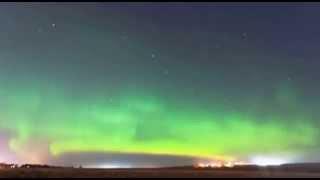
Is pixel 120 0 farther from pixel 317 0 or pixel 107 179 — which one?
pixel 107 179

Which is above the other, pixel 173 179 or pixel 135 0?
pixel 135 0

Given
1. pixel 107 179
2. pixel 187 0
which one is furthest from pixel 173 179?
pixel 187 0

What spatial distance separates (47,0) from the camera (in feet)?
110

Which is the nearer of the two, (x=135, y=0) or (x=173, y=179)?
(x=135, y=0)

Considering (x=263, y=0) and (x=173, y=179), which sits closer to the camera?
(x=263, y=0)

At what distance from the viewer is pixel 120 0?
32281 mm

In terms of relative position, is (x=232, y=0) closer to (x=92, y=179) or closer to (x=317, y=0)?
(x=317, y=0)

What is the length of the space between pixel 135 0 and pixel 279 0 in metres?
8.63

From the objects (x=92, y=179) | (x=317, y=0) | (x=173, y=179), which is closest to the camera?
(x=317, y=0)

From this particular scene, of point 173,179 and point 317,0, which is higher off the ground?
point 317,0

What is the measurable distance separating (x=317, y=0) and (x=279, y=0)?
7.35ft

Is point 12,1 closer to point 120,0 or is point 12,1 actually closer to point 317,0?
point 120,0

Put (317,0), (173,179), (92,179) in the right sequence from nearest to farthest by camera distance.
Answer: (317,0) < (92,179) < (173,179)

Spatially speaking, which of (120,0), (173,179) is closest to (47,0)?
(120,0)
